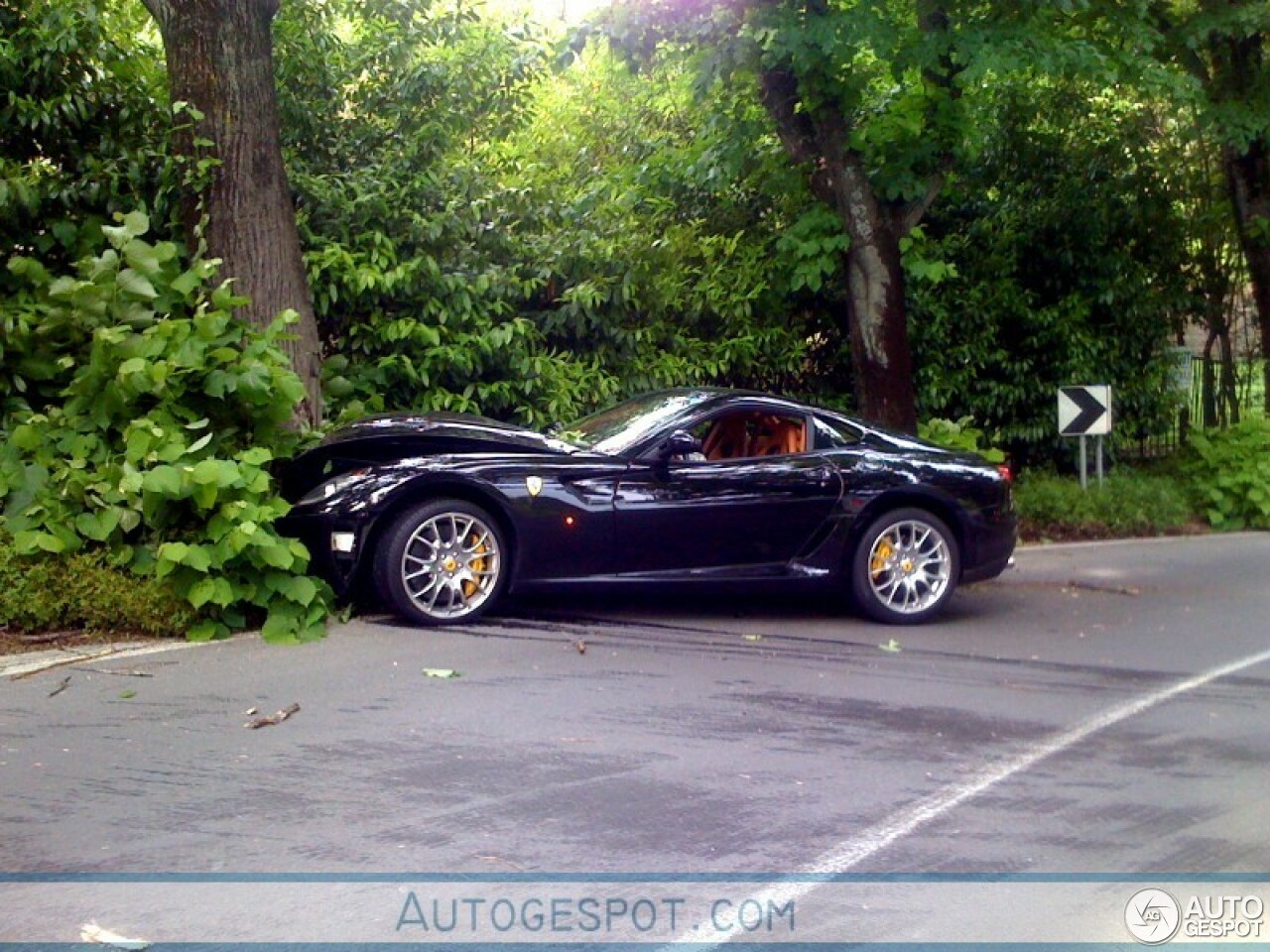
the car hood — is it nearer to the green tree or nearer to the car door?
the car door

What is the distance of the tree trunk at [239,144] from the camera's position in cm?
1028

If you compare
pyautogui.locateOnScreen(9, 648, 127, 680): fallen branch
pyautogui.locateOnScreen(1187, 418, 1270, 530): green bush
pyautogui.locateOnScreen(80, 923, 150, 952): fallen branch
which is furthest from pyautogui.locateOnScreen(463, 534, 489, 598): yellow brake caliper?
pyautogui.locateOnScreen(1187, 418, 1270, 530): green bush

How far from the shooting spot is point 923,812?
5828 mm

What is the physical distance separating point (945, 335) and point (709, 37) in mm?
4698

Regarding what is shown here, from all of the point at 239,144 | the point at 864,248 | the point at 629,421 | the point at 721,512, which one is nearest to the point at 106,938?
the point at 721,512

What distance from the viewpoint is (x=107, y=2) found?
11969 millimetres

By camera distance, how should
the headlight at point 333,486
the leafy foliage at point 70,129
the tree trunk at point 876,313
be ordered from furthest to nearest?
the tree trunk at point 876,313 → the leafy foliage at point 70,129 → the headlight at point 333,486

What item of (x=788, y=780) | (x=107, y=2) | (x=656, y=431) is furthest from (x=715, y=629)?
(x=107, y=2)

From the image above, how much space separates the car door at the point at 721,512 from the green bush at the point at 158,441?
1.94 meters

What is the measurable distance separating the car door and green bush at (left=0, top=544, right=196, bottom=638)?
268 cm

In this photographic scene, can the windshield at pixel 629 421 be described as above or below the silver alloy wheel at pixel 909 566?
above

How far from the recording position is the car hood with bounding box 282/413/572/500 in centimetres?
916

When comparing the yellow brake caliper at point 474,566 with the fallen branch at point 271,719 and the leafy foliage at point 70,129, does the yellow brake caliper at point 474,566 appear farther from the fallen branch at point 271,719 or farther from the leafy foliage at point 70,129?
the leafy foliage at point 70,129

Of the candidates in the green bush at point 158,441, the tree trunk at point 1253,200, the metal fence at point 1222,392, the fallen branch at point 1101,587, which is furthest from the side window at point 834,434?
the tree trunk at point 1253,200
